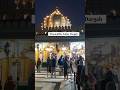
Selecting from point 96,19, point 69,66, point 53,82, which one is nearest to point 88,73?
point 69,66

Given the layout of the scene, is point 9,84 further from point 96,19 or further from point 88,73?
point 96,19

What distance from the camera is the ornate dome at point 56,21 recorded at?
23.3 feet

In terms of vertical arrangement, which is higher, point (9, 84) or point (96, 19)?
point (96, 19)

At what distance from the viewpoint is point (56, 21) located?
7.43 metres

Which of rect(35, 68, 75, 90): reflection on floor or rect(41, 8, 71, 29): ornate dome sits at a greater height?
rect(41, 8, 71, 29): ornate dome

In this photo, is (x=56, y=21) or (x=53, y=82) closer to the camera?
(x=53, y=82)

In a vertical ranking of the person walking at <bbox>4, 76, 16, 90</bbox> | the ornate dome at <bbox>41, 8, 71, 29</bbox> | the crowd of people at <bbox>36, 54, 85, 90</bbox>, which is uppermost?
the ornate dome at <bbox>41, 8, 71, 29</bbox>

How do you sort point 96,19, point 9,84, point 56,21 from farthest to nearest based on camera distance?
point 56,21 < point 9,84 < point 96,19

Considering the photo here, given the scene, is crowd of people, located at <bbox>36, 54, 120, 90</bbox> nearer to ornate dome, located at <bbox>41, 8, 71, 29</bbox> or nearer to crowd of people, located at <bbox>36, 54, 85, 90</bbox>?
crowd of people, located at <bbox>36, 54, 85, 90</bbox>

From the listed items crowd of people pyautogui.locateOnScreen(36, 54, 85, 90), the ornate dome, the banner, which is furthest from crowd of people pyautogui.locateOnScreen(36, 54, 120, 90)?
the banner

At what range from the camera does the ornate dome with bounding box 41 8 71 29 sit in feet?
23.3

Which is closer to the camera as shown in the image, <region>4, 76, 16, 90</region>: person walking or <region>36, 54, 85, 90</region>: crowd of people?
<region>36, 54, 85, 90</region>: crowd of people

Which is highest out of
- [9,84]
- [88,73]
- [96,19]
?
[96,19]

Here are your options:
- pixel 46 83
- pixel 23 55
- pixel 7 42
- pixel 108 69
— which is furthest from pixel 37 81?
pixel 108 69
